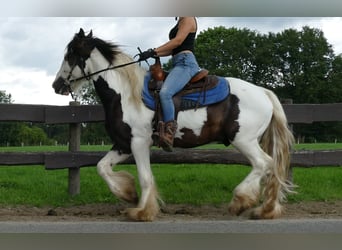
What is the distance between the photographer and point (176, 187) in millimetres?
8695

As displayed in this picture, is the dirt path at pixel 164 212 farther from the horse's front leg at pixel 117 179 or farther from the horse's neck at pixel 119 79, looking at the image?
the horse's neck at pixel 119 79

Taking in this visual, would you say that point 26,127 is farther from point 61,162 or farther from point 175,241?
point 175,241

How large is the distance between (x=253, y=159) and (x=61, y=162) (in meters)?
3.29

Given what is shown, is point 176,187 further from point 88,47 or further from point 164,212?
point 88,47

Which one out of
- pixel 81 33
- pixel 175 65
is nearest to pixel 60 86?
pixel 81 33

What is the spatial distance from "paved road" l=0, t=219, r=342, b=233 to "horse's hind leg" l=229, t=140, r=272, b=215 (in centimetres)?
44

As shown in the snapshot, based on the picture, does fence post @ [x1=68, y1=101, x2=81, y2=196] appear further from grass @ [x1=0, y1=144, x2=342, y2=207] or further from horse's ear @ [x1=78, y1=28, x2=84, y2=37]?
horse's ear @ [x1=78, y1=28, x2=84, y2=37]

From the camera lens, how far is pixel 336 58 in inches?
2354

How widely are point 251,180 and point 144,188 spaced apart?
1.38 meters

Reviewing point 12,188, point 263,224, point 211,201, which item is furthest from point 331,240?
point 12,188

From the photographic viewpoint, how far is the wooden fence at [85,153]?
8.08 metres

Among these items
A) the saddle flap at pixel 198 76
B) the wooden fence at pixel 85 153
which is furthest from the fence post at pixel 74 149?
the saddle flap at pixel 198 76

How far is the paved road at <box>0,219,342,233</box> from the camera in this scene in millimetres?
5441

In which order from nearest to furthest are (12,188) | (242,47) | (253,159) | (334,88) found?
(253,159), (12,188), (242,47), (334,88)
